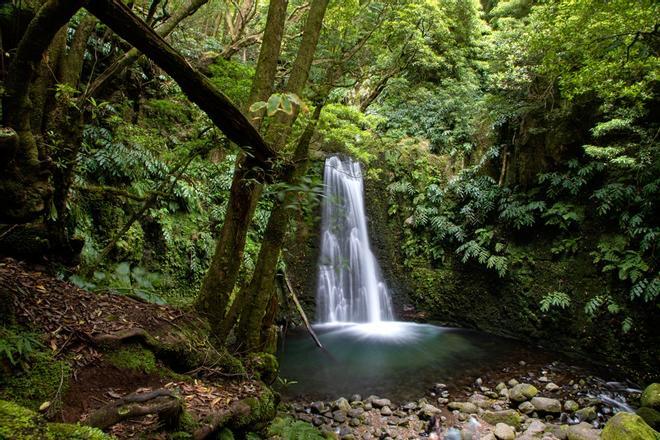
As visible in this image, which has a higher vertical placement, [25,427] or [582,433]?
[25,427]

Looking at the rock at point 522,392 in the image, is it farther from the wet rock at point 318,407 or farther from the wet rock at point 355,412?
the wet rock at point 318,407

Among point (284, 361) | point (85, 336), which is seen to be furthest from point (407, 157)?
point (85, 336)

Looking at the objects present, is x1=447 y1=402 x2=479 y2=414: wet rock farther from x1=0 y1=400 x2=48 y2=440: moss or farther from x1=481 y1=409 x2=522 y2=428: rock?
x1=0 y1=400 x2=48 y2=440: moss

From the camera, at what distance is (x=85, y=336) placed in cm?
238

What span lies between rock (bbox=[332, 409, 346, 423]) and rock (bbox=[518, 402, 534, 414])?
2.77m

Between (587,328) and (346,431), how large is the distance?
19.8 feet

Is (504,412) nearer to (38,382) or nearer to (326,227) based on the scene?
(38,382)

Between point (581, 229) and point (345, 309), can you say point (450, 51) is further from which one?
point (345, 309)

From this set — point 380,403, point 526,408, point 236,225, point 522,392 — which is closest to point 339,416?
point 380,403

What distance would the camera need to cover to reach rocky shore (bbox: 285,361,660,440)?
4.83 metres

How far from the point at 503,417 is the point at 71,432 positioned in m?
5.59

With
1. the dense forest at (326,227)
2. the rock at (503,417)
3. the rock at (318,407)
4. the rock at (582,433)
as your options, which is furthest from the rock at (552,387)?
the rock at (318,407)

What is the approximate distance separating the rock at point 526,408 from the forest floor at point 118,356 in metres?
4.52

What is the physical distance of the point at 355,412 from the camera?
210 inches
